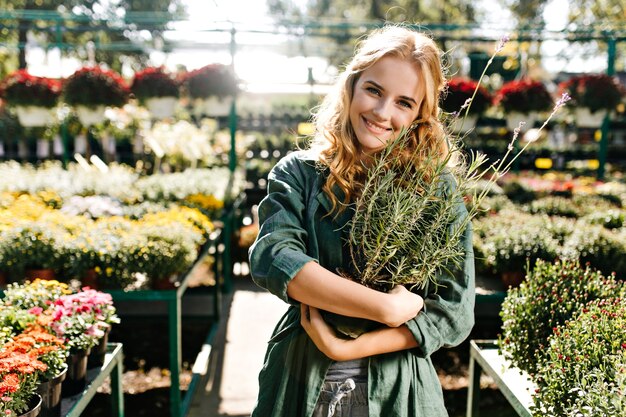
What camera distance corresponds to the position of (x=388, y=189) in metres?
1.36

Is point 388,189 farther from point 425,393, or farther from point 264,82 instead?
point 264,82

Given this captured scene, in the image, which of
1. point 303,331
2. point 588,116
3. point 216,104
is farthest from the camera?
point 588,116

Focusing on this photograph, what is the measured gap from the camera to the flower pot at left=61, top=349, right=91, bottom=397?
1960mm

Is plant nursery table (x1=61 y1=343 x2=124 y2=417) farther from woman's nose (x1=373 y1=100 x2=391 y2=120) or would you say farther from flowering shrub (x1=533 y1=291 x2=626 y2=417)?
flowering shrub (x1=533 y1=291 x2=626 y2=417)

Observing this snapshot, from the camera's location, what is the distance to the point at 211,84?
5449 mm

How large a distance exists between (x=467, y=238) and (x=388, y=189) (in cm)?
22

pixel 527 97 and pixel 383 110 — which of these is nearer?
pixel 383 110

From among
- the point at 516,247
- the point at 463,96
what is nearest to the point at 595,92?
the point at 463,96

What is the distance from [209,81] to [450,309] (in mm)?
4569

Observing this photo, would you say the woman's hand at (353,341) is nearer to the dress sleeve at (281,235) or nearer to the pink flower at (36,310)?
the dress sleeve at (281,235)

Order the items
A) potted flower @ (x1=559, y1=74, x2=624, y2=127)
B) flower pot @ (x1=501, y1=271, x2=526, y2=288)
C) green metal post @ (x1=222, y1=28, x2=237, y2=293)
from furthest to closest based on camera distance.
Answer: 1. potted flower @ (x1=559, y1=74, x2=624, y2=127)
2. green metal post @ (x1=222, y1=28, x2=237, y2=293)
3. flower pot @ (x1=501, y1=271, x2=526, y2=288)

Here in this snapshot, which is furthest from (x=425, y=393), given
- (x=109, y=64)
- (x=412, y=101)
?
(x=109, y=64)

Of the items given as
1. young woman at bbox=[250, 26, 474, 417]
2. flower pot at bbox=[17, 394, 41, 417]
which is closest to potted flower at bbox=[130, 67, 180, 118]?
flower pot at bbox=[17, 394, 41, 417]

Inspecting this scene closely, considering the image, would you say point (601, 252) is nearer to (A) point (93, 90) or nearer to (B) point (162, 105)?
(B) point (162, 105)
